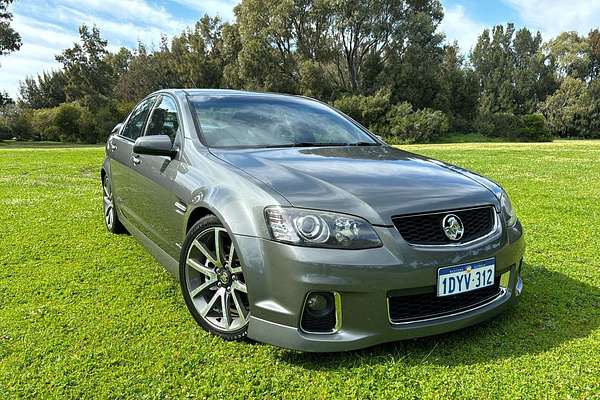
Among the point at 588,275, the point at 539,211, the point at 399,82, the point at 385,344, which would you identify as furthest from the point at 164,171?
the point at 399,82

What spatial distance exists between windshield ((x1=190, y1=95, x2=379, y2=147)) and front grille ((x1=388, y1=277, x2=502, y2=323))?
1425mm

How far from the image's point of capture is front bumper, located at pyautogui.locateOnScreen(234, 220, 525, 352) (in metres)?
2.05

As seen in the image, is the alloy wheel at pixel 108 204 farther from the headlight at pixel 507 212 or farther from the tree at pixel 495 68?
the tree at pixel 495 68

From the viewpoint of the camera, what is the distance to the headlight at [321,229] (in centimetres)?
208

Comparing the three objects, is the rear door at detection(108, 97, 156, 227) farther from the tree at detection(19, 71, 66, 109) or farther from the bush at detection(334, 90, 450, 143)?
the tree at detection(19, 71, 66, 109)

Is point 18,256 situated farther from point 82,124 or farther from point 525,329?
point 82,124

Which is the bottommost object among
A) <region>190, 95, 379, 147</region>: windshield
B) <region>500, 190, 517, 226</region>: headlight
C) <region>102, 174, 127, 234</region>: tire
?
<region>102, 174, 127, 234</region>: tire

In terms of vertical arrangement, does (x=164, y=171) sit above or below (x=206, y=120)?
below

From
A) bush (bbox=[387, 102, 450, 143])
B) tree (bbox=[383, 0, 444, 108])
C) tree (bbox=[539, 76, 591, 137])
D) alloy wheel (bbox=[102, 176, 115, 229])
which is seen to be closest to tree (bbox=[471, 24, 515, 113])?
tree (bbox=[539, 76, 591, 137])

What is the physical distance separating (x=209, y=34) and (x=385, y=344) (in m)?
49.7

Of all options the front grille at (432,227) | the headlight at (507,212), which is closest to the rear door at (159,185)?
the front grille at (432,227)

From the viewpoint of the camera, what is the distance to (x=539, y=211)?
18.9 ft

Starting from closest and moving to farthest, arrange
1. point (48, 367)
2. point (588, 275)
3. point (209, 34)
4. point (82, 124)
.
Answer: point (48, 367)
point (588, 275)
point (82, 124)
point (209, 34)

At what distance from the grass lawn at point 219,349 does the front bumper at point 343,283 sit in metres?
0.16
